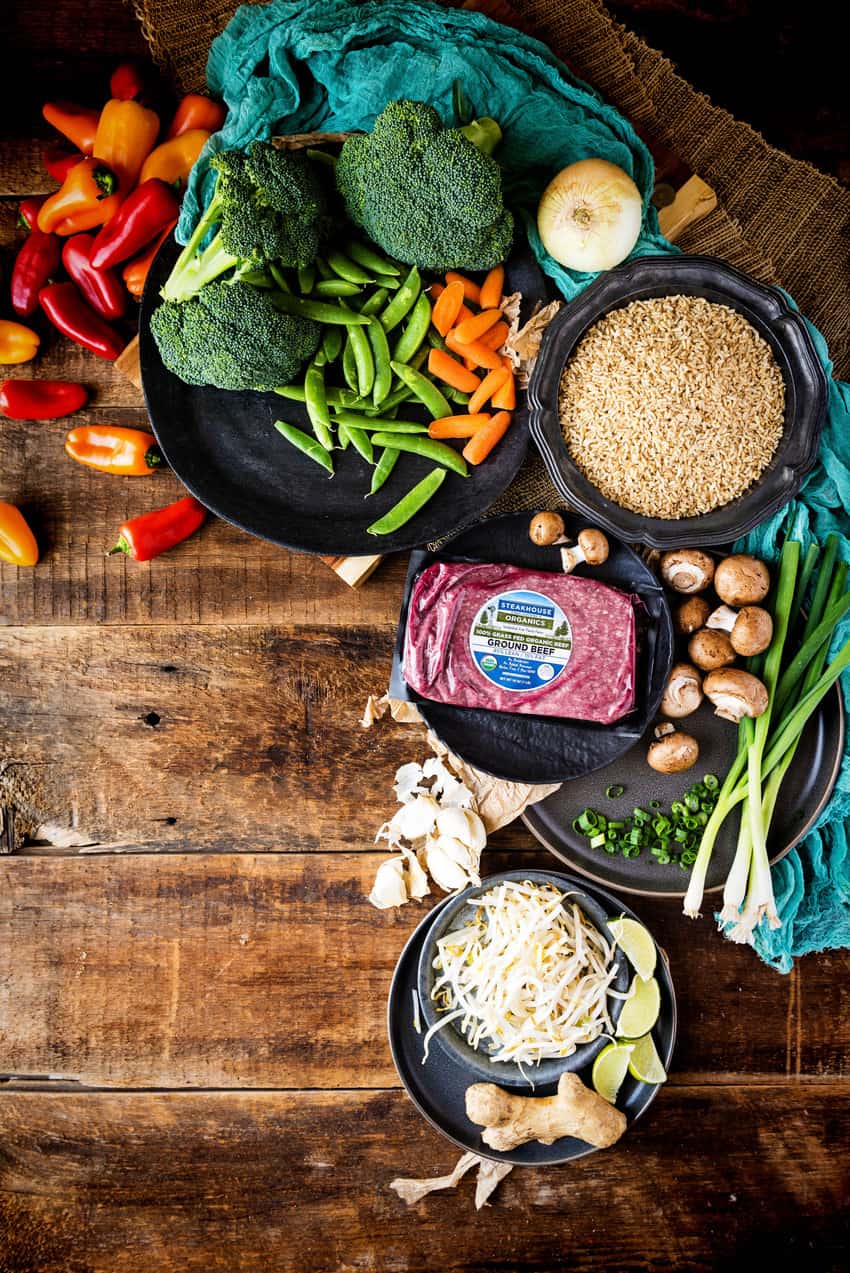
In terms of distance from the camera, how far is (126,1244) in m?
2.33

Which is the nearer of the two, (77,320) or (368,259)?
(368,259)

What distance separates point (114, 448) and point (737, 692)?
5.25 ft

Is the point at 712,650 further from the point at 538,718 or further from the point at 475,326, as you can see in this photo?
the point at 475,326

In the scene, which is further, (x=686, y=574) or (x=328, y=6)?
(x=686, y=574)

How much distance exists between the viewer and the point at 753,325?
2.06 meters

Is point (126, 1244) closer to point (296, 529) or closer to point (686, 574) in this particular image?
point (296, 529)

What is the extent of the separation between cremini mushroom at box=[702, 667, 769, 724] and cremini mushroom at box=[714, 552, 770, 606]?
0.55ft

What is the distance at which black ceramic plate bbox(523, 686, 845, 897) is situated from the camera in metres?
2.19

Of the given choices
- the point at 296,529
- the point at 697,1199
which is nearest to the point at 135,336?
the point at 296,529

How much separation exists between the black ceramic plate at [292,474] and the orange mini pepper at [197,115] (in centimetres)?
60

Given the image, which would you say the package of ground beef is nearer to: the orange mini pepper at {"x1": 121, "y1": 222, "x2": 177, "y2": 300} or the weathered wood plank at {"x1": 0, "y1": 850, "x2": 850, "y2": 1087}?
the weathered wood plank at {"x1": 0, "y1": 850, "x2": 850, "y2": 1087}

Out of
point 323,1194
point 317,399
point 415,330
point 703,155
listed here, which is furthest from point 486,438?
point 323,1194

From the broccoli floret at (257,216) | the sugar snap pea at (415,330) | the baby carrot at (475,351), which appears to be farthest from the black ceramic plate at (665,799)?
the broccoli floret at (257,216)

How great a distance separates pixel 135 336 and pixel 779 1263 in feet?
9.58
